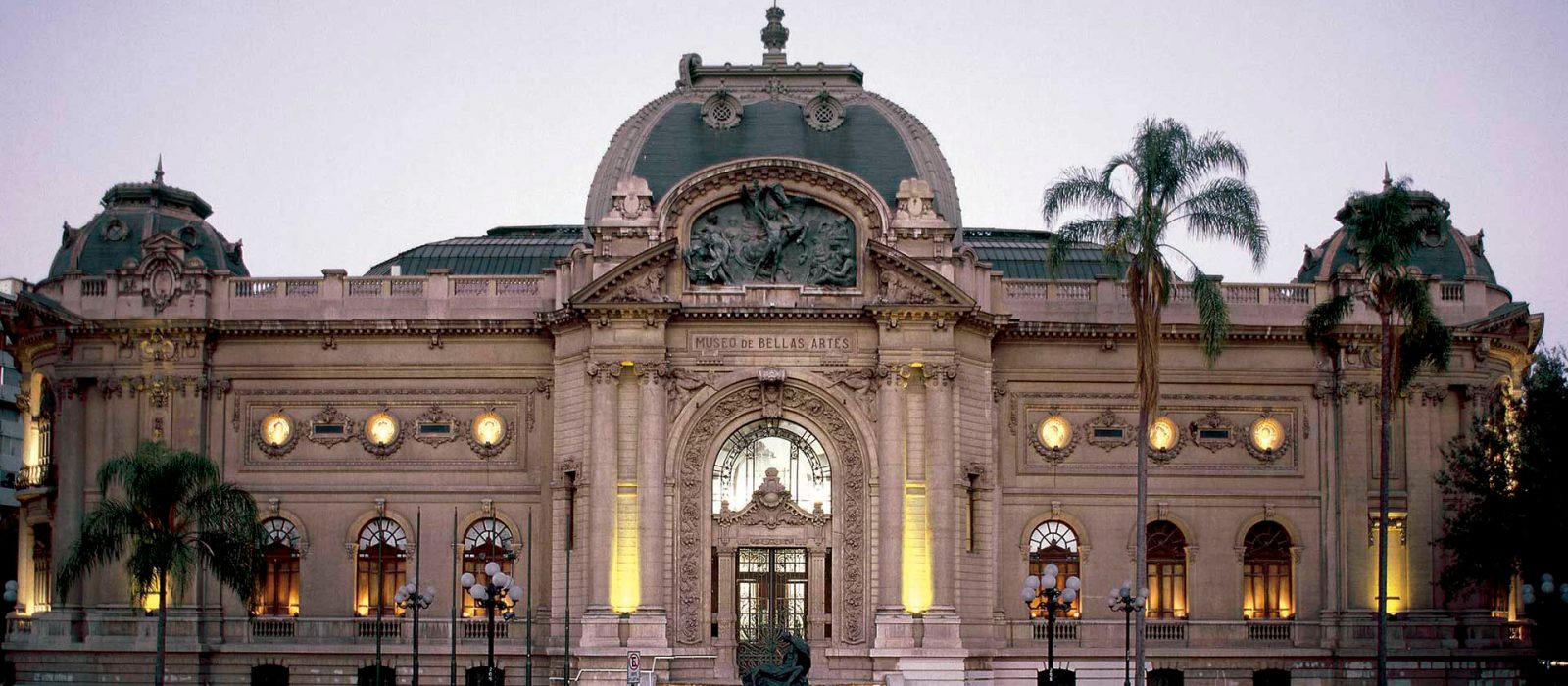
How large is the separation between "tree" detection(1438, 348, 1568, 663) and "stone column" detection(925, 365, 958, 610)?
14.5 m

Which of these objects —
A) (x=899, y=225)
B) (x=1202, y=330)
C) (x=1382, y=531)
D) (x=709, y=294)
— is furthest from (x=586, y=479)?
(x=1382, y=531)

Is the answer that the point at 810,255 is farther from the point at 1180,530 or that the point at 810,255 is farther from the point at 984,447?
the point at 1180,530

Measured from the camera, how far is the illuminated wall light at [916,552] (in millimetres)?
64500

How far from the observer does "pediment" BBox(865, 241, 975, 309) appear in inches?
2557

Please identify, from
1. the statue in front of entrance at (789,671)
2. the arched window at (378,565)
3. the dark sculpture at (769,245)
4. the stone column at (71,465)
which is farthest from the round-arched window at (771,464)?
the stone column at (71,465)

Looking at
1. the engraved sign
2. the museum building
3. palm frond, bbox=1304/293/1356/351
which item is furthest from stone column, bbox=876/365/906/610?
palm frond, bbox=1304/293/1356/351

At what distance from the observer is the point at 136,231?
7181 centimetres

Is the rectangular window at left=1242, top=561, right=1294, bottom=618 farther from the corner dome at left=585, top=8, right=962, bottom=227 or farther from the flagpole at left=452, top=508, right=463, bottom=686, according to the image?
the flagpole at left=452, top=508, right=463, bottom=686

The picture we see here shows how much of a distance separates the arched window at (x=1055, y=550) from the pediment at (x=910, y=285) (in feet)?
27.4

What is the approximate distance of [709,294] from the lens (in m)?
65.9

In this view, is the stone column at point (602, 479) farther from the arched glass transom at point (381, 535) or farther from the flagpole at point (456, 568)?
the arched glass transom at point (381, 535)

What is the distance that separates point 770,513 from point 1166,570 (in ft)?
41.0

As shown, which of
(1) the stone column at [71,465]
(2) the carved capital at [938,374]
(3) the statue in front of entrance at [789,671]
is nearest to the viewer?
(3) the statue in front of entrance at [789,671]

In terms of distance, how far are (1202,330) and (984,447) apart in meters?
7.51
